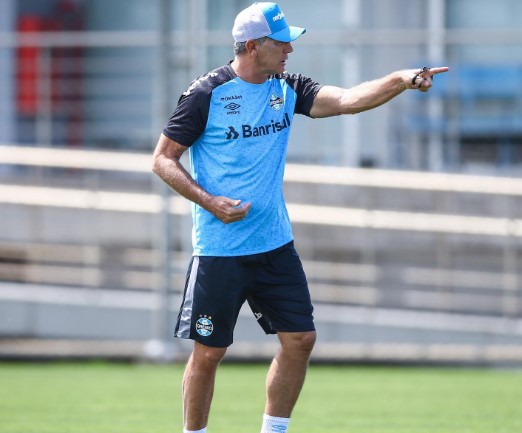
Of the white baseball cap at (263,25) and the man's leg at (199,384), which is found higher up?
the white baseball cap at (263,25)

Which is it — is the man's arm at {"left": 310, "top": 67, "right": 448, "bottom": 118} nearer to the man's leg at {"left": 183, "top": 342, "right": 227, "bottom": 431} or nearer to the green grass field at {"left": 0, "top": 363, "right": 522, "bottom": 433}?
the man's leg at {"left": 183, "top": 342, "right": 227, "bottom": 431}

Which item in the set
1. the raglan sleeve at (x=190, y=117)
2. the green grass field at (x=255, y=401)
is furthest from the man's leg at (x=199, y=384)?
the green grass field at (x=255, y=401)

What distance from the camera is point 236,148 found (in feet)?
18.8

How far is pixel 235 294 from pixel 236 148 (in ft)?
2.10

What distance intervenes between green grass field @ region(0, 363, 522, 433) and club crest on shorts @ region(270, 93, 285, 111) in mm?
2054

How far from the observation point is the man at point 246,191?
18.7ft

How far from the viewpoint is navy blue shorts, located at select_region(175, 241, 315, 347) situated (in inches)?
229

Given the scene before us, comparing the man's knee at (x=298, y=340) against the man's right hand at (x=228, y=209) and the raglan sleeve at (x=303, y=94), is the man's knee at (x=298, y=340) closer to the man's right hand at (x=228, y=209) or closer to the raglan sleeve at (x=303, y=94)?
the man's right hand at (x=228, y=209)

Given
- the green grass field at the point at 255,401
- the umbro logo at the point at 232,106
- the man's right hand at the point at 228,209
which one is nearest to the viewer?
the man's right hand at the point at 228,209

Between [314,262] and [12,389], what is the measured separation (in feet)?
15.0

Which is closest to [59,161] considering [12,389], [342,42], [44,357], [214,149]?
[44,357]

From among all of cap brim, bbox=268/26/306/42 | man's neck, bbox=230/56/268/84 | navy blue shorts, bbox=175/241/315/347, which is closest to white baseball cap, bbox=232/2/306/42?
cap brim, bbox=268/26/306/42

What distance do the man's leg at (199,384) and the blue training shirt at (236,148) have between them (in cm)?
43

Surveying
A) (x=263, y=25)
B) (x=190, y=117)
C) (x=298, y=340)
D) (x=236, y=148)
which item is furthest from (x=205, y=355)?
(x=263, y=25)
